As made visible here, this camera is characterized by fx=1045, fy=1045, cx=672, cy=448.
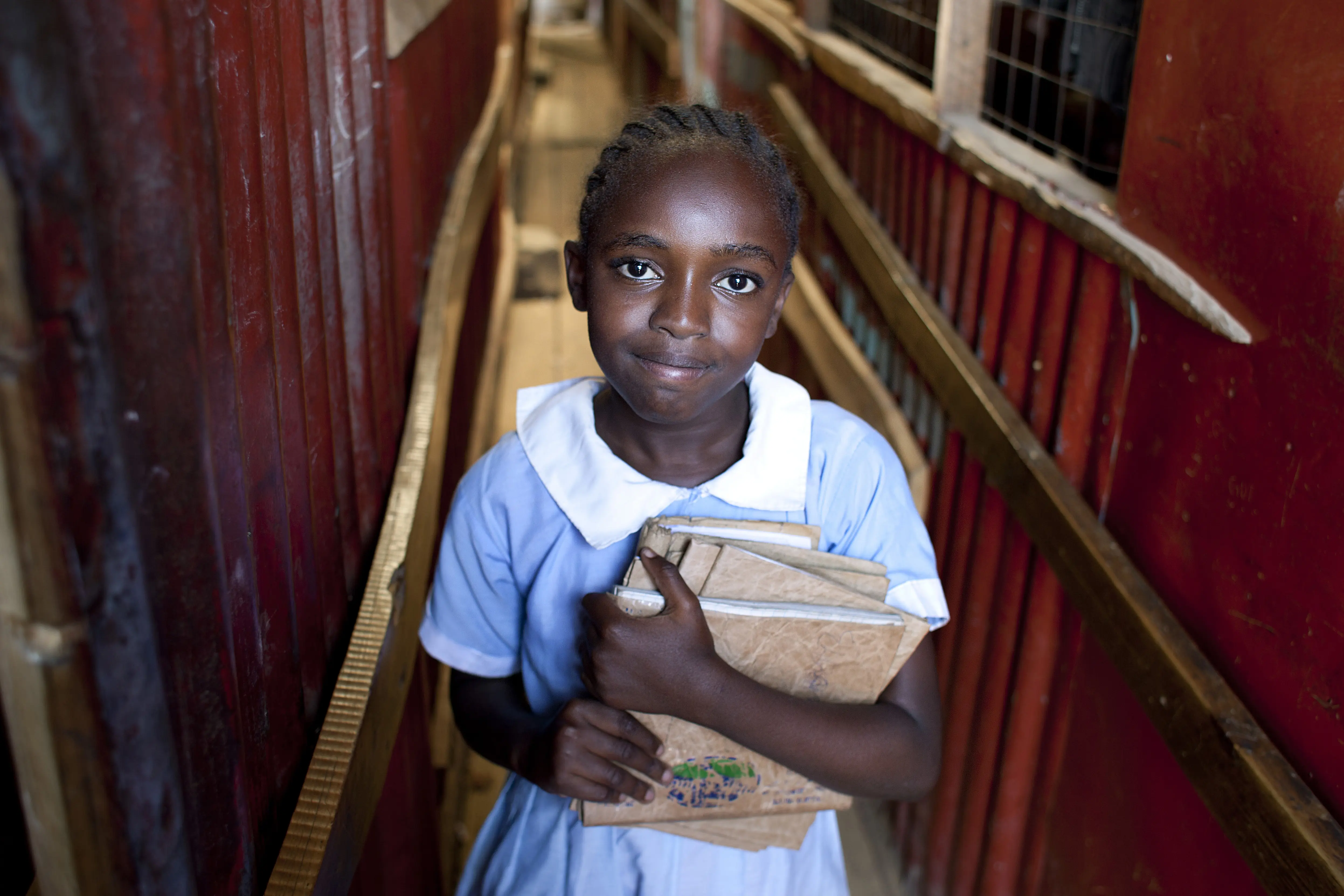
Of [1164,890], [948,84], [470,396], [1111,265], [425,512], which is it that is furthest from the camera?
[470,396]

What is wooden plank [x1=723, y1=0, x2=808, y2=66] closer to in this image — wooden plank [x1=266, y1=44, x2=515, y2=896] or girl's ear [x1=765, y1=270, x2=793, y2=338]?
wooden plank [x1=266, y1=44, x2=515, y2=896]

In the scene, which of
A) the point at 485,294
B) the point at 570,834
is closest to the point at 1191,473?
the point at 570,834

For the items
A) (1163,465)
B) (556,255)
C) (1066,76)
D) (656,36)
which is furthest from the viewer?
(656,36)

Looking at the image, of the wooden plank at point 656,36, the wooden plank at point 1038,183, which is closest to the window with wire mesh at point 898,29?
the wooden plank at point 1038,183

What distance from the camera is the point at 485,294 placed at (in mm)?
4387

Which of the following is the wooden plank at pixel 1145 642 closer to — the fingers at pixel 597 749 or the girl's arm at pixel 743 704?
the girl's arm at pixel 743 704

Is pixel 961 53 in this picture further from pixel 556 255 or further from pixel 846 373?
pixel 556 255

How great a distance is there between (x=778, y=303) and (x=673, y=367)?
0.56 feet

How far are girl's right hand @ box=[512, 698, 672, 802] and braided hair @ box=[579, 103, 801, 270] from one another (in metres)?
0.56

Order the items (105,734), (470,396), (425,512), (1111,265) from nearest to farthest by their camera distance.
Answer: (105,734), (1111,265), (425,512), (470,396)

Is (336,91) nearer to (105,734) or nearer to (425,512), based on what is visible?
(425,512)

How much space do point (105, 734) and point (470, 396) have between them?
10.1ft

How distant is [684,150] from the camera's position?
1171 mm

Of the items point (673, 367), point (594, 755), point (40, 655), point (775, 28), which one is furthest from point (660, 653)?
point (775, 28)
